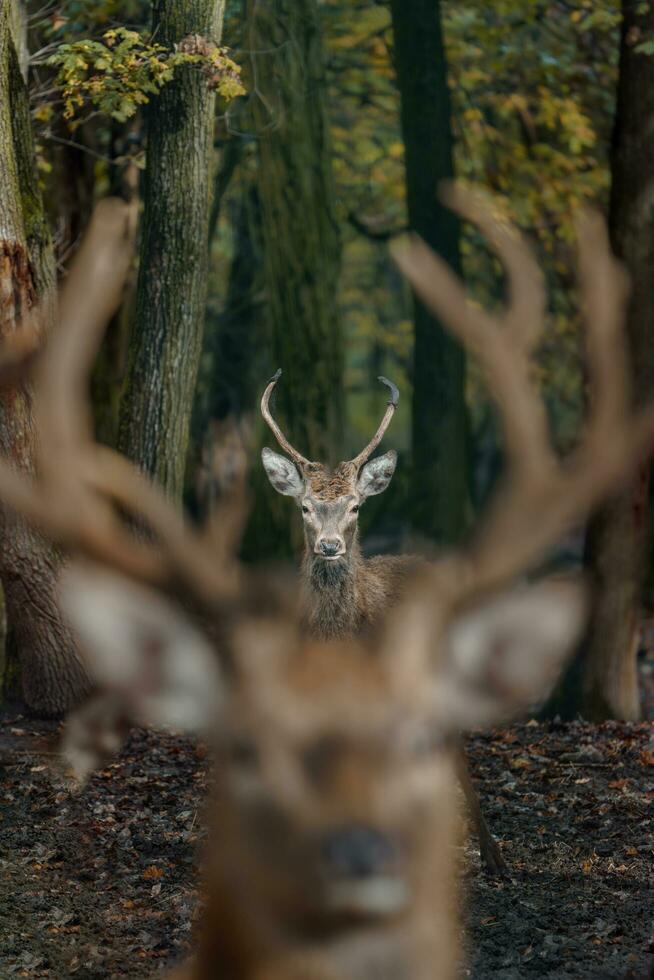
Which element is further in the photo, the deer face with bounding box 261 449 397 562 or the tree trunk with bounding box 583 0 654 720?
the tree trunk with bounding box 583 0 654 720

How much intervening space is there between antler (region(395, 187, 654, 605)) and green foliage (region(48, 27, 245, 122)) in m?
6.02

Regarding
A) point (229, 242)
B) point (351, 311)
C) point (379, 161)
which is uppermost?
point (379, 161)

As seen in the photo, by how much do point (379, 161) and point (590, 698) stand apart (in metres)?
9.56

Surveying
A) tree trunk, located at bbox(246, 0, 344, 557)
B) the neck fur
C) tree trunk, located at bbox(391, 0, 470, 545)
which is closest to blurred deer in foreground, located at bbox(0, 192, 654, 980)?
the neck fur

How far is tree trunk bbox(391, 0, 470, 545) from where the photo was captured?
13.8m

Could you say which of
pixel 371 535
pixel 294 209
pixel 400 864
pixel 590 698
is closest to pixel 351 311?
pixel 371 535

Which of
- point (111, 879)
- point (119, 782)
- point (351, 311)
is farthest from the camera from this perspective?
Answer: point (351, 311)

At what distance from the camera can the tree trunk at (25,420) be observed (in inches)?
339

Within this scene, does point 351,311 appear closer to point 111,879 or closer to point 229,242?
point 229,242

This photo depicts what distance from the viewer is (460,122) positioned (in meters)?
15.9

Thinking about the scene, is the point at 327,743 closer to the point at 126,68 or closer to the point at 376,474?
the point at 376,474

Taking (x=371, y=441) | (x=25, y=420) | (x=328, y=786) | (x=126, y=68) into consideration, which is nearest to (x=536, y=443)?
(x=328, y=786)

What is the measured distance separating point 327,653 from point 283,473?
6401 millimetres

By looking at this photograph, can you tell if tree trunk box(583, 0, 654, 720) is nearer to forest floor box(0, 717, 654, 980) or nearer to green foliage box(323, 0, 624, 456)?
forest floor box(0, 717, 654, 980)
